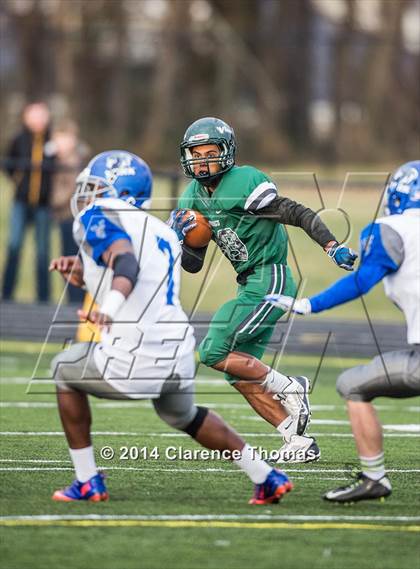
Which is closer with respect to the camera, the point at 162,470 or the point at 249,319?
the point at 162,470

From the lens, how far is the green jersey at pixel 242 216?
22.5ft

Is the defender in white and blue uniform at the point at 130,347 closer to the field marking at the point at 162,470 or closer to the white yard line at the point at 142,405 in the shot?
the field marking at the point at 162,470

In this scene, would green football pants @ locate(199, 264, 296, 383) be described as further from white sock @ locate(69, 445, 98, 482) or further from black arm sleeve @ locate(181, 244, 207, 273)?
white sock @ locate(69, 445, 98, 482)

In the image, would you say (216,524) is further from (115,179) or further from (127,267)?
(115,179)

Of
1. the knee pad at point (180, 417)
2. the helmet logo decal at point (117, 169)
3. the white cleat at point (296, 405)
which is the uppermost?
the helmet logo decal at point (117, 169)

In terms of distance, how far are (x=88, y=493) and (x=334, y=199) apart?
12.0 metres

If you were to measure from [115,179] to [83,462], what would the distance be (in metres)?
1.31

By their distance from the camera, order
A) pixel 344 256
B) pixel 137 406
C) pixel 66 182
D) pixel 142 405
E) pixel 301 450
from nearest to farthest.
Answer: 1. pixel 344 256
2. pixel 301 450
3. pixel 137 406
4. pixel 142 405
5. pixel 66 182

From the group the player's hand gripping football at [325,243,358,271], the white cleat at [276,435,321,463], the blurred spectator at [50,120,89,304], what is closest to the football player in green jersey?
the white cleat at [276,435,321,463]

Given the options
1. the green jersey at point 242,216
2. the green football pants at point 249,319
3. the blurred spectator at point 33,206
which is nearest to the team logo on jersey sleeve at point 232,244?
the green jersey at point 242,216

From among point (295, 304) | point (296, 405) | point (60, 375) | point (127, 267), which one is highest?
point (127, 267)

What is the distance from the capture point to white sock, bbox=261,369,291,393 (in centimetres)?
686

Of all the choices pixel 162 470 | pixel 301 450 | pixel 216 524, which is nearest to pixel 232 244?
pixel 301 450

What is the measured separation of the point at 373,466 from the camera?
5.87 metres
